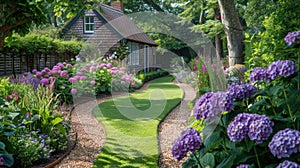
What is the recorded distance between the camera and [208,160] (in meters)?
1.94

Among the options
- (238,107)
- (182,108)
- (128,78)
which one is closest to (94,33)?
(128,78)

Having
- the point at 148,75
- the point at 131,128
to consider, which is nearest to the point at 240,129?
the point at 131,128

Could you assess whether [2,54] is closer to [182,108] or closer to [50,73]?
[50,73]

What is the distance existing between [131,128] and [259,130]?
475 cm

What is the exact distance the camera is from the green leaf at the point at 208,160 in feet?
6.28

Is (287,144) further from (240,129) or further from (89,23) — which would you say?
(89,23)

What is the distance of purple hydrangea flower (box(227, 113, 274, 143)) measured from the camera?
5.16 feet

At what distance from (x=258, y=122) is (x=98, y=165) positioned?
293 centimetres

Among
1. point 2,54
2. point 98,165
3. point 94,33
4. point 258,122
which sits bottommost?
point 98,165

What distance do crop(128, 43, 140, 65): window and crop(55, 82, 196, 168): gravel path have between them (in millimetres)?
10928

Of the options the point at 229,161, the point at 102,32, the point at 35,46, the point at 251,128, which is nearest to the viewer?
the point at 251,128

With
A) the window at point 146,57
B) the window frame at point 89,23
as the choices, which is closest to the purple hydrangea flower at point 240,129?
the window frame at point 89,23

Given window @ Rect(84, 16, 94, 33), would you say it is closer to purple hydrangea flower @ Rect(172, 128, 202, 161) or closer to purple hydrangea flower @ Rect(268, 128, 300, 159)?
purple hydrangea flower @ Rect(172, 128, 202, 161)

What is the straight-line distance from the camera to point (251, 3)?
51.8ft
